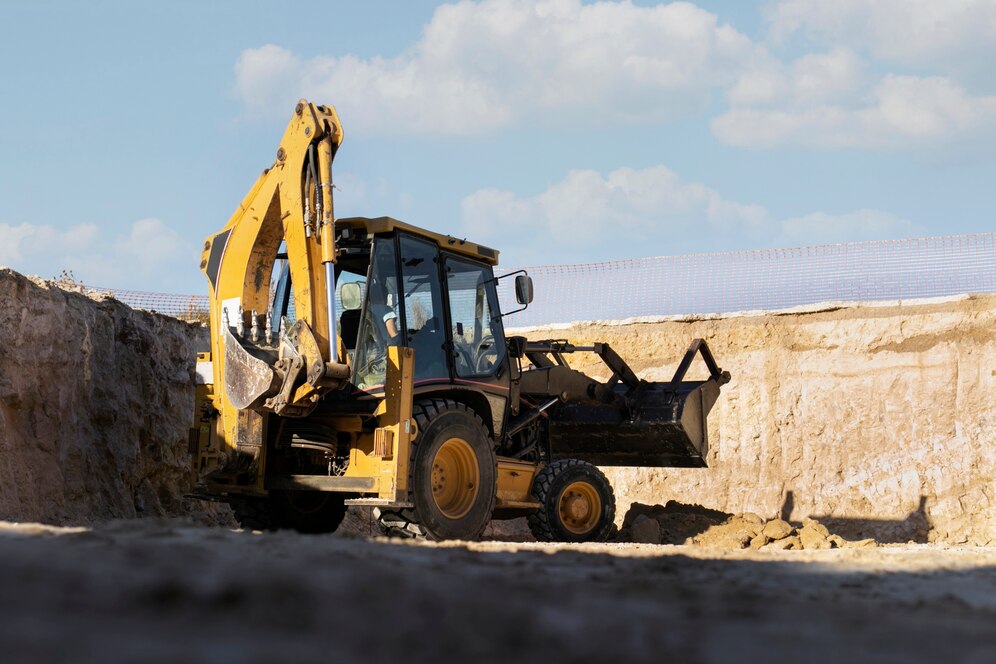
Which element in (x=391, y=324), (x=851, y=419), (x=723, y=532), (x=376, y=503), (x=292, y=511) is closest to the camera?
(x=376, y=503)

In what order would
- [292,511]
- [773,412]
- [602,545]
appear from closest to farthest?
[602,545], [292,511], [773,412]

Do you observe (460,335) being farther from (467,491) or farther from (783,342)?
(783,342)

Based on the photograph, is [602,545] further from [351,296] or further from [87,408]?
[87,408]

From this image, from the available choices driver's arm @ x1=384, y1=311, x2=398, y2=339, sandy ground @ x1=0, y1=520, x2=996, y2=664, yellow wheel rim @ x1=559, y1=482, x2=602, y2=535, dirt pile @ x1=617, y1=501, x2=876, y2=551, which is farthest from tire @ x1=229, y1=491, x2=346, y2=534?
sandy ground @ x1=0, y1=520, x2=996, y2=664

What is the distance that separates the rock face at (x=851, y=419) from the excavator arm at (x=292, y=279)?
10.0 metres

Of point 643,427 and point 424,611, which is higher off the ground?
point 643,427

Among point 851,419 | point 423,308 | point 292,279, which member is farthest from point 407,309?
point 851,419

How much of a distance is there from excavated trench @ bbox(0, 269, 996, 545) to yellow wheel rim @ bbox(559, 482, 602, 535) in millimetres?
1822

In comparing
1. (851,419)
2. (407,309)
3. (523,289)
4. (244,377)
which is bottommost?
(851,419)

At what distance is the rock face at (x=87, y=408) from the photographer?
991cm

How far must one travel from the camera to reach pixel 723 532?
1184 cm

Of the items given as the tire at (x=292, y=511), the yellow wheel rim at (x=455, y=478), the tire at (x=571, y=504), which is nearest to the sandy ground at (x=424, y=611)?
the yellow wheel rim at (x=455, y=478)

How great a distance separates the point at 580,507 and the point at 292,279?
12.9 ft

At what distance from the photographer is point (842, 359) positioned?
16.9 meters
